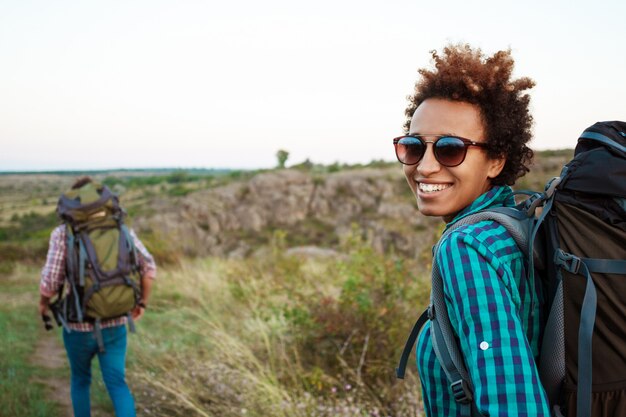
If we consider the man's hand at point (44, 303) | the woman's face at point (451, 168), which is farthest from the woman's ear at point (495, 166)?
the man's hand at point (44, 303)

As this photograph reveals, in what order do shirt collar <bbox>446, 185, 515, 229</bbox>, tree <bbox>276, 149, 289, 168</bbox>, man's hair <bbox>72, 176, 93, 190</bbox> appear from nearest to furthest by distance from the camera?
shirt collar <bbox>446, 185, 515, 229</bbox> < man's hair <bbox>72, 176, 93, 190</bbox> < tree <bbox>276, 149, 289, 168</bbox>

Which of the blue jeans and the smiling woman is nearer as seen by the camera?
the smiling woman

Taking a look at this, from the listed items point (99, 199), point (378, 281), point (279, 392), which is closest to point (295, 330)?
point (378, 281)

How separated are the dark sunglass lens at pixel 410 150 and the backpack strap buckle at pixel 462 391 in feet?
2.13

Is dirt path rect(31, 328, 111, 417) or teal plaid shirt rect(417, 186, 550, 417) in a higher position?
teal plaid shirt rect(417, 186, 550, 417)

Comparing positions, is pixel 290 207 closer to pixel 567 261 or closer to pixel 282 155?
pixel 282 155

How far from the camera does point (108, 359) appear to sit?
3391 millimetres

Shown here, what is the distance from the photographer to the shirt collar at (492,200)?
56.4 inches

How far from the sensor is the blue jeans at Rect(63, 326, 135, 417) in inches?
132

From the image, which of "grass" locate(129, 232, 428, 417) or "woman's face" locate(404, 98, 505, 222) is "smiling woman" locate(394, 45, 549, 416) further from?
"grass" locate(129, 232, 428, 417)

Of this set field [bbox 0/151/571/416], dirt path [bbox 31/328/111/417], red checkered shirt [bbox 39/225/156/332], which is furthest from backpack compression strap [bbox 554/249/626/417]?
dirt path [bbox 31/328/111/417]

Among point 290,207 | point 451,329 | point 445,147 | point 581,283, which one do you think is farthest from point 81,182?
point 290,207

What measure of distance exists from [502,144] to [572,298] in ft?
1.74

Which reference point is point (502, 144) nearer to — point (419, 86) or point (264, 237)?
point (419, 86)
